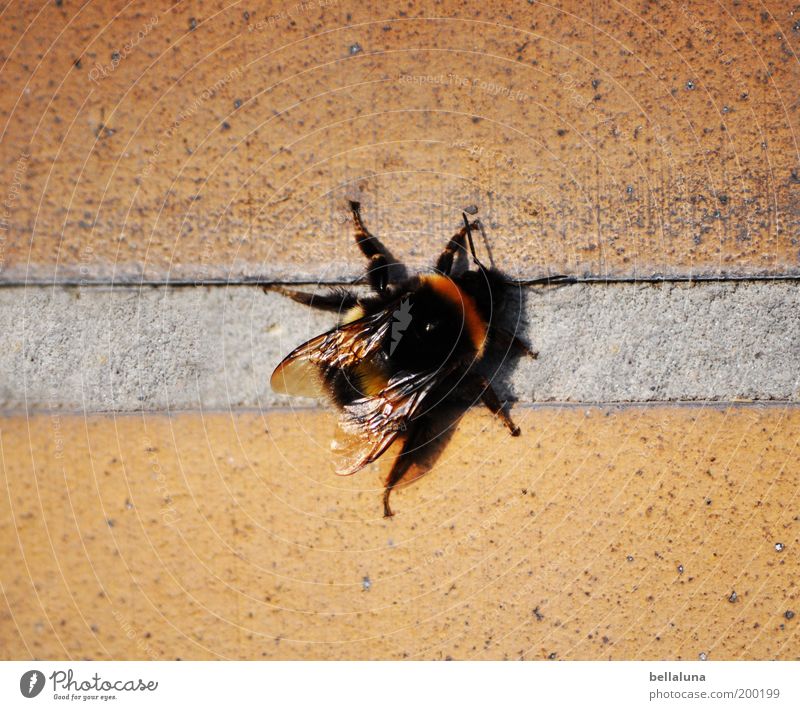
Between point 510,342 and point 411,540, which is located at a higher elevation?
point 510,342

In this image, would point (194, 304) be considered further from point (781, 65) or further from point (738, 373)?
point (781, 65)

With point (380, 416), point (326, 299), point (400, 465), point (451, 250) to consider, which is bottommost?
point (400, 465)

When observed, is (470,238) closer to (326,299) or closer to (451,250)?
(451,250)

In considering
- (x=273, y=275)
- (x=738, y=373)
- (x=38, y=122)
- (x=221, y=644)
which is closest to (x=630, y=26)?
(x=738, y=373)
